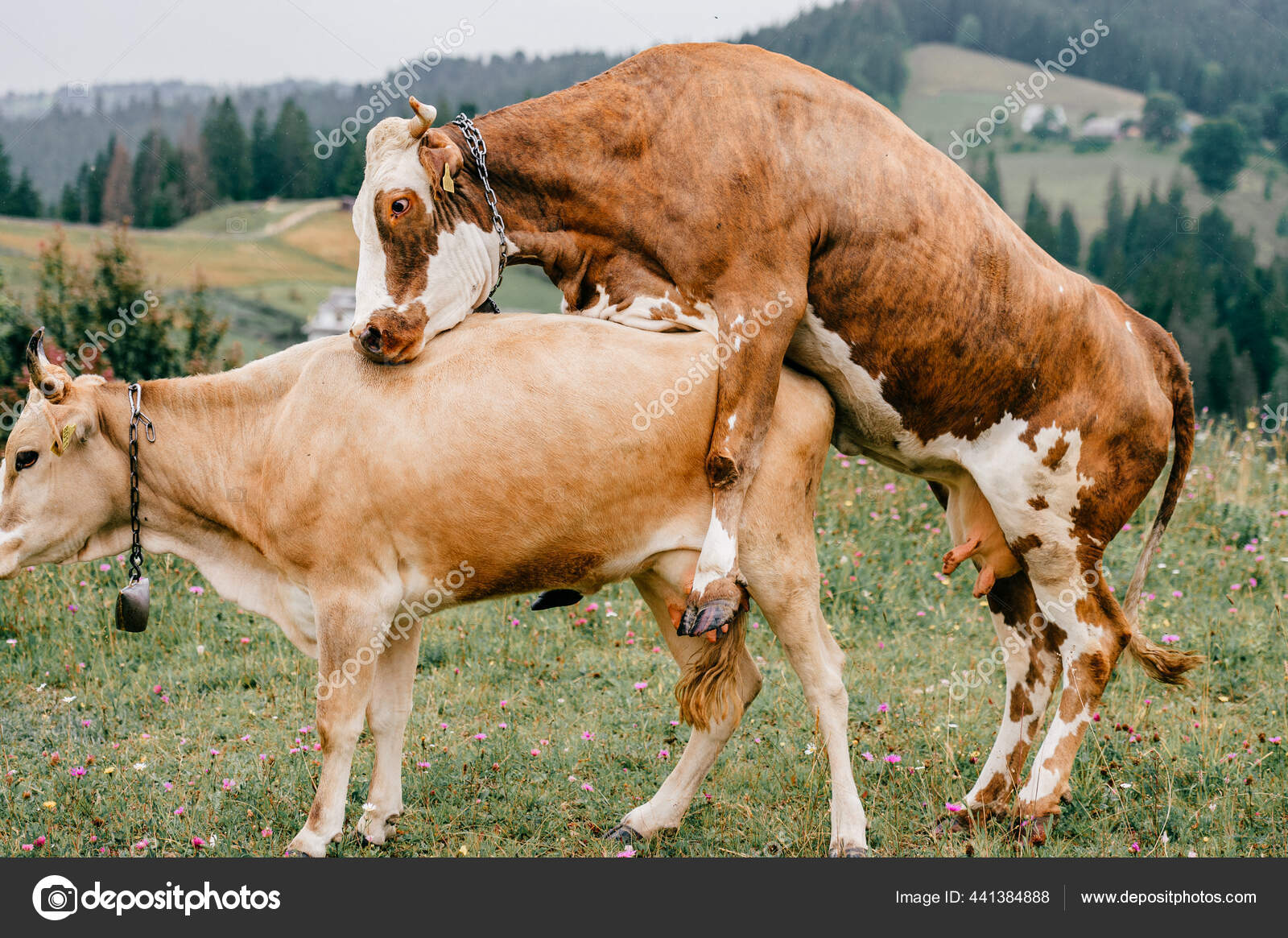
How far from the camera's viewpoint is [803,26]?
70.1ft

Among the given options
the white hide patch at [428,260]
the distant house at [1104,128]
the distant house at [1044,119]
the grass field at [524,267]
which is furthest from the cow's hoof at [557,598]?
the distant house at [1104,128]

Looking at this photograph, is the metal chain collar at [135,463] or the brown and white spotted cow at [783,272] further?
the metal chain collar at [135,463]

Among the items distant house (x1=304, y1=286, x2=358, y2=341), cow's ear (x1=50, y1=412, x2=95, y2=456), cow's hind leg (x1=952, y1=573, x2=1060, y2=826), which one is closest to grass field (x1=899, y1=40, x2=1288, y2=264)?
distant house (x1=304, y1=286, x2=358, y2=341)

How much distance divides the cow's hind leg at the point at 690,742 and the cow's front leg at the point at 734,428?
63 cm

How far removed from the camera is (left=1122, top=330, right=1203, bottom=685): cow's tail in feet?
17.9

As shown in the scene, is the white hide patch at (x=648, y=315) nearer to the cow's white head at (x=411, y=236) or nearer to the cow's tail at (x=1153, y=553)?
the cow's white head at (x=411, y=236)

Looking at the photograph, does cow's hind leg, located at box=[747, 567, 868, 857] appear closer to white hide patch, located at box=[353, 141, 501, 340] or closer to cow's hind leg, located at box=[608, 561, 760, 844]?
cow's hind leg, located at box=[608, 561, 760, 844]

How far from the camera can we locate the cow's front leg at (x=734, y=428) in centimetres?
452

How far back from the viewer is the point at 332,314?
15.1 metres

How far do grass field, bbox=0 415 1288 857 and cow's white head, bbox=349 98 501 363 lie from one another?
2.28m

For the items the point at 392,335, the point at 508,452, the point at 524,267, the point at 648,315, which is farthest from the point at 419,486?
the point at 524,267

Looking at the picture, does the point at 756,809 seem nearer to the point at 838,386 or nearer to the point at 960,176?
the point at 838,386

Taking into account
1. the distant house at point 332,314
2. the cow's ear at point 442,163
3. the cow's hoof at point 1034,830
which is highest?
the cow's ear at point 442,163

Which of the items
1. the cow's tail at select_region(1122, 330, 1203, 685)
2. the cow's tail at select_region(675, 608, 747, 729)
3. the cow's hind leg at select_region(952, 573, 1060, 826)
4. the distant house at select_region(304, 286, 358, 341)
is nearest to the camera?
the cow's tail at select_region(675, 608, 747, 729)
